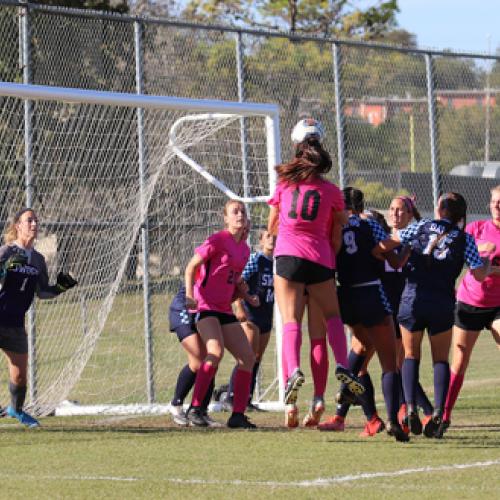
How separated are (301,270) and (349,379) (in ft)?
2.75

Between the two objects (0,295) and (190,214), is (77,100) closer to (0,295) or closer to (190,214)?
(0,295)

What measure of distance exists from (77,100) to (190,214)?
3.05 meters

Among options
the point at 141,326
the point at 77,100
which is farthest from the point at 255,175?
the point at 77,100

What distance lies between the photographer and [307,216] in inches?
368

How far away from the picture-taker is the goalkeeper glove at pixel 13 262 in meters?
11.2

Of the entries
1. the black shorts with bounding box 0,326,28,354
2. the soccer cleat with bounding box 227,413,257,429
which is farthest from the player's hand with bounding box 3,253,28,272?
the soccer cleat with bounding box 227,413,257,429

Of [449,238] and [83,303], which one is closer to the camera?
[449,238]

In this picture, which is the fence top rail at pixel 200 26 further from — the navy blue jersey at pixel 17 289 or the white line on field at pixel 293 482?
the white line on field at pixel 293 482

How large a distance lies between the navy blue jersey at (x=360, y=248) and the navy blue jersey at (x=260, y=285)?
277cm

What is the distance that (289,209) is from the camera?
9.40 metres

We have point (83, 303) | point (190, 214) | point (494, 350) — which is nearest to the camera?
point (83, 303)

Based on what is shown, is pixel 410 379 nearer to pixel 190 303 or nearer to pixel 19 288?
pixel 190 303

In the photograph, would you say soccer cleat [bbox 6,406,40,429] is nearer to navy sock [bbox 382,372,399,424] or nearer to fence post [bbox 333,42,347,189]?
navy sock [bbox 382,372,399,424]

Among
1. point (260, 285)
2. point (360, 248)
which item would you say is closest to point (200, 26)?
point (260, 285)
